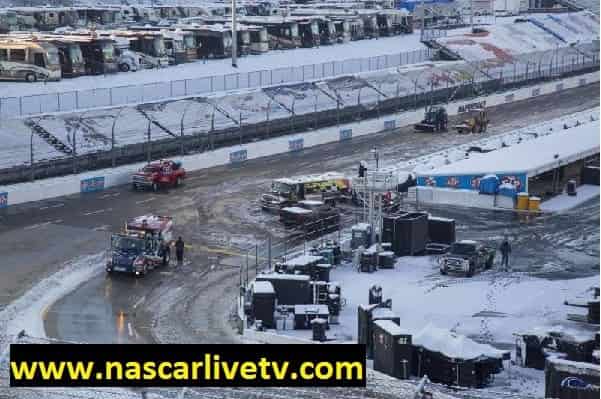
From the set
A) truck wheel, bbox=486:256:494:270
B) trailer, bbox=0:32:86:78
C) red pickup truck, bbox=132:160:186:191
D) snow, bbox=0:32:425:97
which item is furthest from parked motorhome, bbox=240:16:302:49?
truck wheel, bbox=486:256:494:270

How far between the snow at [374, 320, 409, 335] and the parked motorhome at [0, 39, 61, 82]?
40207mm

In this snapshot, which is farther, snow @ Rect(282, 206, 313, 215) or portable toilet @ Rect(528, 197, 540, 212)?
portable toilet @ Rect(528, 197, 540, 212)

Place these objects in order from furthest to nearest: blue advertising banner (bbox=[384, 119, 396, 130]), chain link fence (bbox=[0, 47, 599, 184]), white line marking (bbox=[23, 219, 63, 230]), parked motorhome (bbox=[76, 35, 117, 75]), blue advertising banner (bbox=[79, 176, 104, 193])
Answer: blue advertising banner (bbox=[384, 119, 396, 130]) → parked motorhome (bbox=[76, 35, 117, 75]) → chain link fence (bbox=[0, 47, 599, 184]) → blue advertising banner (bbox=[79, 176, 104, 193]) → white line marking (bbox=[23, 219, 63, 230])

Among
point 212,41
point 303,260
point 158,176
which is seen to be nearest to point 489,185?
point 158,176

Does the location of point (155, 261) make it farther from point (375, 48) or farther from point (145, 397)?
point (375, 48)

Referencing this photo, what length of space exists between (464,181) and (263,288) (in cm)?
1897

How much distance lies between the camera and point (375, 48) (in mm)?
92500

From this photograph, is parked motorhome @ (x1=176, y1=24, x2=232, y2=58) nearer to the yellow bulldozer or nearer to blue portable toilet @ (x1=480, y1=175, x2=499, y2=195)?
the yellow bulldozer

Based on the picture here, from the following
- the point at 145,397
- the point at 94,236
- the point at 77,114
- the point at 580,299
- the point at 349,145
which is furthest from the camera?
the point at 349,145

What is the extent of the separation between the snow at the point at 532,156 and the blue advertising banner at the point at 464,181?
0.18 metres

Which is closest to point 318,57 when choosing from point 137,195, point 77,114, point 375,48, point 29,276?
point 375,48

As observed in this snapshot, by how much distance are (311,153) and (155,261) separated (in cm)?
2425

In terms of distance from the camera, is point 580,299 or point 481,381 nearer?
point 481,381

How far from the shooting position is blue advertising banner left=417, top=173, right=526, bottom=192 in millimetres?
46656
